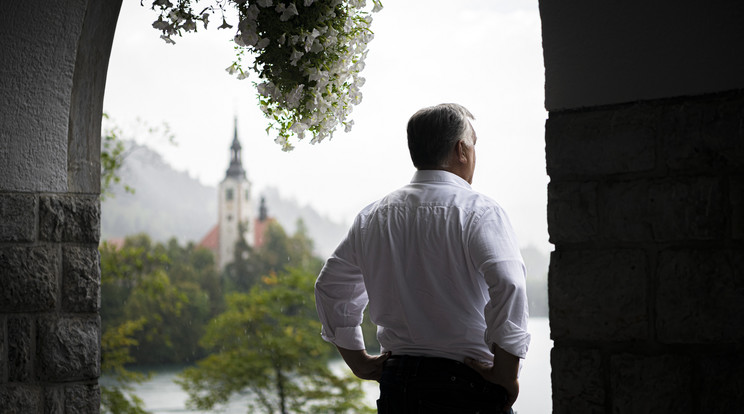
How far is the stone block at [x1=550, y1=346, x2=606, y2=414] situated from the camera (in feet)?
4.04

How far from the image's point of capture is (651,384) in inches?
47.2

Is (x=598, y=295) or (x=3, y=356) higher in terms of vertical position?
(x=598, y=295)

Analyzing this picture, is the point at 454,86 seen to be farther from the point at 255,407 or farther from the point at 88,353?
the point at 88,353

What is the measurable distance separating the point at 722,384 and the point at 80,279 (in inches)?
66.3

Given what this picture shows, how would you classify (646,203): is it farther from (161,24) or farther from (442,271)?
(161,24)

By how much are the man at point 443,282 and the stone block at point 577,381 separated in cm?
12

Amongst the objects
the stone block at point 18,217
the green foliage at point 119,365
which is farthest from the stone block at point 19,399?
the green foliage at point 119,365

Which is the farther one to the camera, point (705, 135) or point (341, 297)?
point (341, 297)

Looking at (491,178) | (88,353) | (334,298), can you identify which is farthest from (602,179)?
(491,178)

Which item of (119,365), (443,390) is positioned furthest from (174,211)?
(443,390)

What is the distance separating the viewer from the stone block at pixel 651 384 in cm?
118

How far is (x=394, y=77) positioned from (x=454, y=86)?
2.91m

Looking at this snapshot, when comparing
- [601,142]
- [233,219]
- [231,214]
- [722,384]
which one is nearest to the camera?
[722,384]

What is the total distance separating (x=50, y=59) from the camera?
214cm
